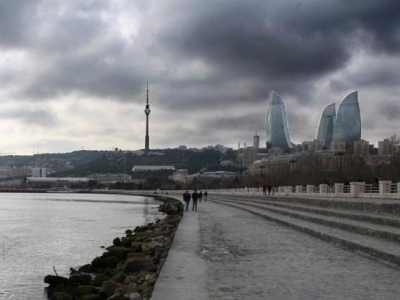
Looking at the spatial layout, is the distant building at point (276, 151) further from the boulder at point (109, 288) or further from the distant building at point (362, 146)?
the boulder at point (109, 288)

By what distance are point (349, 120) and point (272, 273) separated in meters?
141

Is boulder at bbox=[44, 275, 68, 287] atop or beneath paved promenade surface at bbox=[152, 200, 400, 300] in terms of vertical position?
beneath

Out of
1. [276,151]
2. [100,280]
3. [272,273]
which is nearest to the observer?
[272,273]

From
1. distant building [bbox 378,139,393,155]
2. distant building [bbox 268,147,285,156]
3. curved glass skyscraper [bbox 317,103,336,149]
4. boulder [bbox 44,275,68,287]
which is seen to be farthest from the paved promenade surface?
distant building [bbox 268,147,285,156]

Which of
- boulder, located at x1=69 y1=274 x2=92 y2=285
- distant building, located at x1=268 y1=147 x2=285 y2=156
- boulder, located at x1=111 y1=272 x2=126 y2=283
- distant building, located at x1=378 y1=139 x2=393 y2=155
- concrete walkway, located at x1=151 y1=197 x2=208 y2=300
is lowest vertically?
boulder, located at x1=69 y1=274 x2=92 y2=285

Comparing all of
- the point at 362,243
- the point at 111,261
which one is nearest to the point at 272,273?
the point at 362,243

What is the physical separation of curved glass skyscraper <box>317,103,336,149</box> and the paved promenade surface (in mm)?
161257

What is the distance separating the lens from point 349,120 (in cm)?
14400

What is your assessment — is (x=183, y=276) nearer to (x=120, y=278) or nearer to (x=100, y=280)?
(x=120, y=278)

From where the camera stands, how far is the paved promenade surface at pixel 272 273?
7117 millimetres

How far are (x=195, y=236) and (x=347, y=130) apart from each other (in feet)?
445

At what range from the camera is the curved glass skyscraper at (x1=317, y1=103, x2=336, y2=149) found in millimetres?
170000

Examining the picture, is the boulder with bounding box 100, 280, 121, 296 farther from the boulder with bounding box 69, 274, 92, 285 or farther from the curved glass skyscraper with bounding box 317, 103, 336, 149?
the curved glass skyscraper with bounding box 317, 103, 336, 149

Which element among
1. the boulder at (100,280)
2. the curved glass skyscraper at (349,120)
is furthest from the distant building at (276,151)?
the boulder at (100,280)
